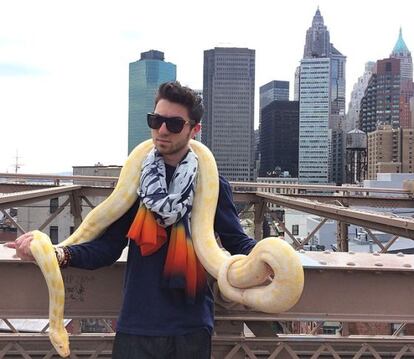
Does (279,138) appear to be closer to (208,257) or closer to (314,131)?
(314,131)

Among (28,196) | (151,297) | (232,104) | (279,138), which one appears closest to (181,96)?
(151,297)

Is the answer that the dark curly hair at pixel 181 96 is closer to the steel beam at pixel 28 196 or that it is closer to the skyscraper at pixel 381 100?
the steel beam at pixel 28 196

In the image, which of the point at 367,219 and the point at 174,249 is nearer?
the point at 174,249

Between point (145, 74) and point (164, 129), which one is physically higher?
point (145, 74)

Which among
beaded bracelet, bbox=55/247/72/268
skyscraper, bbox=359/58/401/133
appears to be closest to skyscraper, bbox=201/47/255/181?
skyscraper, bbox=359/58/401/133

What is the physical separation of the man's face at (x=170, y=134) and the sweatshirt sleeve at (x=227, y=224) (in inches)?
11.9

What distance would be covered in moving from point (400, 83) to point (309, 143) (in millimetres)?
40495

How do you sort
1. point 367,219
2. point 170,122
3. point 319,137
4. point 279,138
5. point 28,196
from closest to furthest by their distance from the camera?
point 170,122 < point 367,219 < point 28,196 < point 279,138 < point 319,137

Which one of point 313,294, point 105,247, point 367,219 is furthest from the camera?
point 367,219

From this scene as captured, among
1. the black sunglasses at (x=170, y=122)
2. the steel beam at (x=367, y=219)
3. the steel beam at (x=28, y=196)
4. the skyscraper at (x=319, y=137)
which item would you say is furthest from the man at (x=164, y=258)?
the skyscraper at (x=319, y=137)

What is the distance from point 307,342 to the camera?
3.13 meters

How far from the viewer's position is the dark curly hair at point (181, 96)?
97.7 inches

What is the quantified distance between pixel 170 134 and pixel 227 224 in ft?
1.82

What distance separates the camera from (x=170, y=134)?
8.13ft
